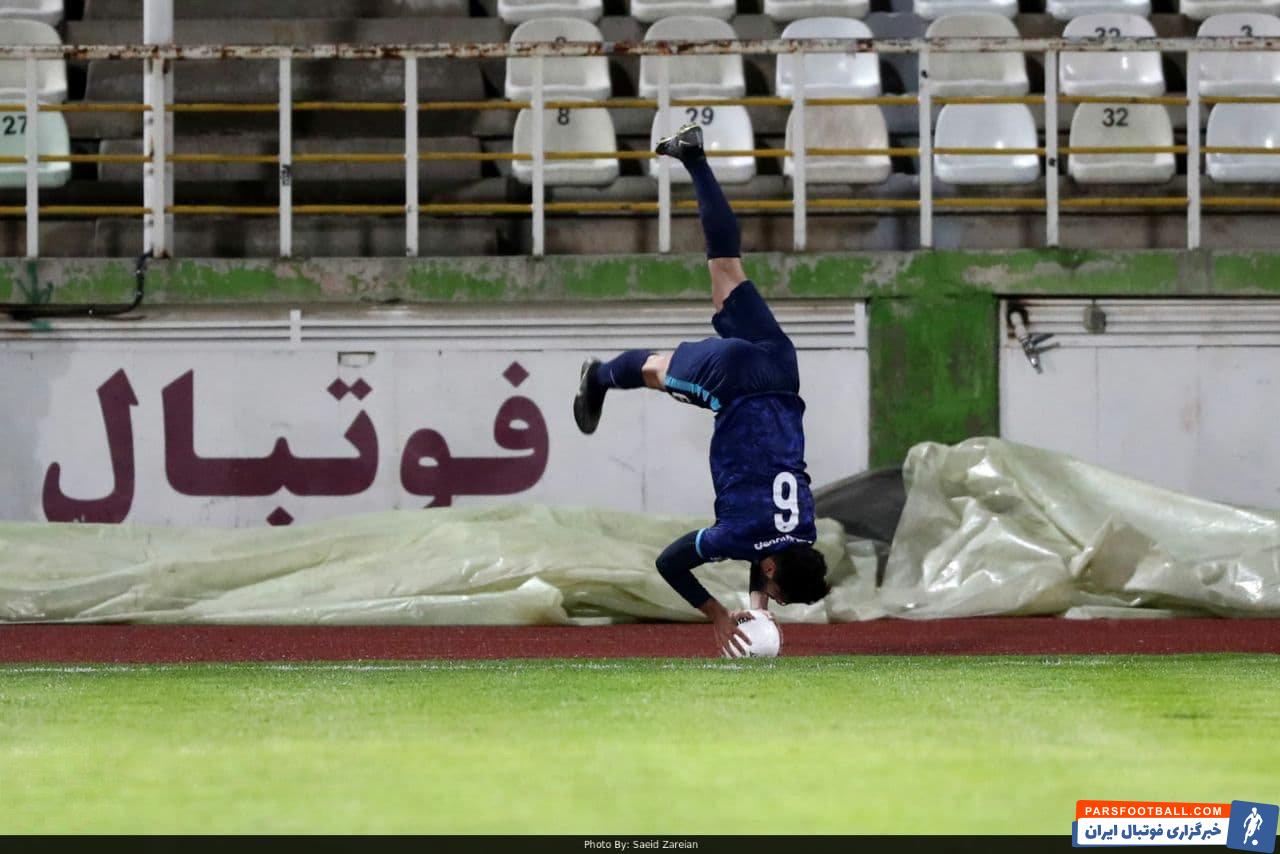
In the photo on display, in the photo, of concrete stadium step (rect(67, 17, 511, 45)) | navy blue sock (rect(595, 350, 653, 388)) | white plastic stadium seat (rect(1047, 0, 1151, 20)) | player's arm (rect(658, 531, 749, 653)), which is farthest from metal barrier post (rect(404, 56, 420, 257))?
white plastic stadium seat (rect(1047, 0, 1151, 20))

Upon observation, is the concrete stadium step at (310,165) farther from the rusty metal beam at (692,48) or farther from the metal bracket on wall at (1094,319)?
the metal bracket on wall at (1094,319)

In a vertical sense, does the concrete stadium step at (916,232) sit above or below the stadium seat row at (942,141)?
below

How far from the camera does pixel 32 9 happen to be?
1254cm

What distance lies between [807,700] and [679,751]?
111cm

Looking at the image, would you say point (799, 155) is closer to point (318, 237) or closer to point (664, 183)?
point (664, 183)

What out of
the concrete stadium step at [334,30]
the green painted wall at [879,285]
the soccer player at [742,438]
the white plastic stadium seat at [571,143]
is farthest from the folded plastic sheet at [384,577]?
the concrete stadium step at [334,30]

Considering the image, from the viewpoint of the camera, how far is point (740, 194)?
37.1 feet

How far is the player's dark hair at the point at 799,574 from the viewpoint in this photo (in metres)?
6.79

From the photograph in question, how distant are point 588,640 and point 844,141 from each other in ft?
15.9

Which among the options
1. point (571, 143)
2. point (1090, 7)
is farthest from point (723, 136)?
point (1090, 7)

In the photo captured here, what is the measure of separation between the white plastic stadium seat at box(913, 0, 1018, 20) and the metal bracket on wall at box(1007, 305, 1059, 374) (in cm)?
287

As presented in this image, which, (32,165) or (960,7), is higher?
(960,7)

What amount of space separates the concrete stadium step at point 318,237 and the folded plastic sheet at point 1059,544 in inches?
132

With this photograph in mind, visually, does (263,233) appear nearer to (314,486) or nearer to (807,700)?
(314,486)
